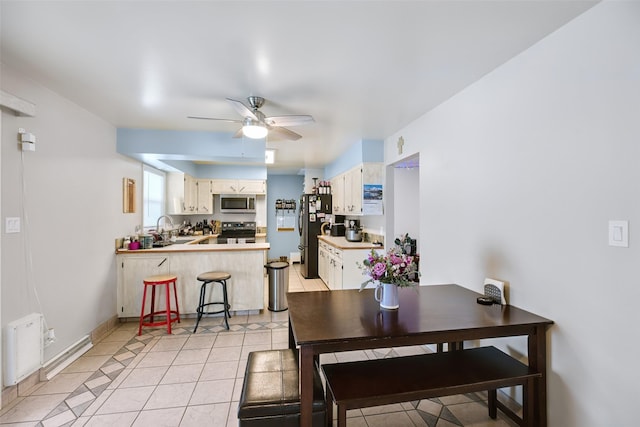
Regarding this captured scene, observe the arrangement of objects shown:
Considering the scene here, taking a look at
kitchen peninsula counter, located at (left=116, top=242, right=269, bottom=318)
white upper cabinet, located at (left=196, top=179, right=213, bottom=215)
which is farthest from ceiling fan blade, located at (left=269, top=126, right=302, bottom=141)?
white upper cabinet, located at (left=196, top=179, right=213, bottom=215)

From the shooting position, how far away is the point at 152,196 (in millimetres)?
5012

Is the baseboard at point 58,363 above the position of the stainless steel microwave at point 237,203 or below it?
below

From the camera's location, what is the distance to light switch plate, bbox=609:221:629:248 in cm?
136

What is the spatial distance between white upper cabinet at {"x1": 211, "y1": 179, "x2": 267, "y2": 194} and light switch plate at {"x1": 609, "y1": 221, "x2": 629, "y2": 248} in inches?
223

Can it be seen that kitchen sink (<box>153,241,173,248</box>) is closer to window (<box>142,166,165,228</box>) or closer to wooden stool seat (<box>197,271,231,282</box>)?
window (<box>142,166,165,228</box>)

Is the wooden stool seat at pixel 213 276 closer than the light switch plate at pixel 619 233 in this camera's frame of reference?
No

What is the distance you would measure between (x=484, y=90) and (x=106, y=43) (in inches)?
103

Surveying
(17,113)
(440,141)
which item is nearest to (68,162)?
(17,113)

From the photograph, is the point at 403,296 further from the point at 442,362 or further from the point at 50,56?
the point at 50,56

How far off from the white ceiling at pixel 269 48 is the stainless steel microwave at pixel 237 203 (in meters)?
3.43

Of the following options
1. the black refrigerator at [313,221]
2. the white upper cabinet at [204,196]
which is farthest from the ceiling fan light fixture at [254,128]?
the white upper cabinet at [204,196]

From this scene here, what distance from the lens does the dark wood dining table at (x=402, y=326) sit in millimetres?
1496

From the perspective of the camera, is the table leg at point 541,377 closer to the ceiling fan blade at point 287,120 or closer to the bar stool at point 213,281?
A: the ceiling fan blade at point 287,120

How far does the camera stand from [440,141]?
284 cm
